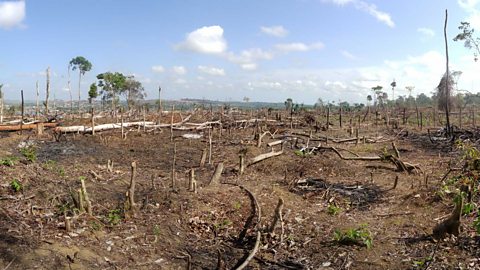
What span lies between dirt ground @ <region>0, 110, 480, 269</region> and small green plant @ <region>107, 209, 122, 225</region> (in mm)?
17

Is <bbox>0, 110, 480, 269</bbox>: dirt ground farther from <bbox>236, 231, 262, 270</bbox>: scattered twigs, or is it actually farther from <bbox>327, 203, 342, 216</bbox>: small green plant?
<bbox>236, 231, 262, 270</bbox>: scattered twigs

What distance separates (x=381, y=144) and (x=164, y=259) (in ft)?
44.5

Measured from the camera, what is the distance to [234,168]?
38.1 feet

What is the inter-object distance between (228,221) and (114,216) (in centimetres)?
193

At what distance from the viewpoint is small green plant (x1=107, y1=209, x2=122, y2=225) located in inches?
251

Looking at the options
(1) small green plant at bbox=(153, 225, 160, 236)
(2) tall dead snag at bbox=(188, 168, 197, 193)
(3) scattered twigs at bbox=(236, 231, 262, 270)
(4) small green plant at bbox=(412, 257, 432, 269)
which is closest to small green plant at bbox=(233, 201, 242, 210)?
(2) tall dead snag at bbox=(188, 168, 197, 193)

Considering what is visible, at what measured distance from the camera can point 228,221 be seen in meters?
6.91

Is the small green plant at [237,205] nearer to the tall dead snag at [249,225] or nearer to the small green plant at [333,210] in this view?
the tall dead snag at [249,225]

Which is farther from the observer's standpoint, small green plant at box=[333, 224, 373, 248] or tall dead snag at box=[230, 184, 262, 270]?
small green plant at box=[333, 224, 373, 248]

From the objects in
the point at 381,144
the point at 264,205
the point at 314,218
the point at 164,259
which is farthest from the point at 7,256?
the point at 381,144

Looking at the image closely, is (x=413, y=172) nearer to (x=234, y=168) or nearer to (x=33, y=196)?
(x=234, y=168)

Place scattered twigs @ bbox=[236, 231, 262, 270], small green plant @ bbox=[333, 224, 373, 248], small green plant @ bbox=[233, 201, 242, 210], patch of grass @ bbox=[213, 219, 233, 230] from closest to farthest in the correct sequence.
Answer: scattered twigs @ bbox=[236, 231, 262, 270], small green plant @ bbox=[333, 224, 373, 248], patch of grass @ bbox=[213, 219, 233, 230], small green plant @ bbox=[233, 201, 242, 210]

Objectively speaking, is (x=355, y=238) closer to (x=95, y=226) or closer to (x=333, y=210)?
(x=333, y=210)

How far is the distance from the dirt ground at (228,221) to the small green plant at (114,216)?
0.06ft
